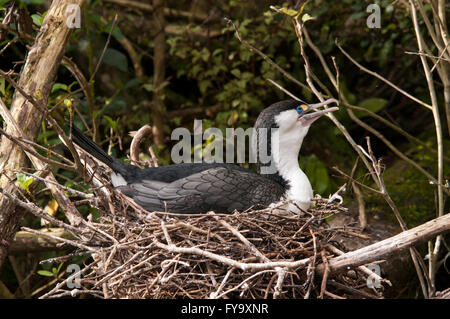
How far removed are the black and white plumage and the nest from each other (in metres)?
0.15

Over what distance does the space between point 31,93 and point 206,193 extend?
126 cm

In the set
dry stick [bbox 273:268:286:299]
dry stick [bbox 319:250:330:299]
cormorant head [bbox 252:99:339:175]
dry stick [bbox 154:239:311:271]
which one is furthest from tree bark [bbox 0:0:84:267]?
dry stick [bbox 319:250:330:299]

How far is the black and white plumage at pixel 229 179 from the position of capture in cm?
345

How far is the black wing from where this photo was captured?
3.43 meters

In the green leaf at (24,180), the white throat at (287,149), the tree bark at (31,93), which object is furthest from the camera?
the white throat at (287,149)

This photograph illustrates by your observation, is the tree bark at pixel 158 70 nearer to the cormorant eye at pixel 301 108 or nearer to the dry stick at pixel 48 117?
the cormorant eye at pixel 301 108

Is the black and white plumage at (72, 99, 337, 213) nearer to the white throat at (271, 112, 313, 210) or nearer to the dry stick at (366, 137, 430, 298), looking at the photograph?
the white throat at (271, 112, 313, 210)

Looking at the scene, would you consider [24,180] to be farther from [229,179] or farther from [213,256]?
[213,256]

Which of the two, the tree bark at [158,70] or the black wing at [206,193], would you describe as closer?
the black wing at [206,193]

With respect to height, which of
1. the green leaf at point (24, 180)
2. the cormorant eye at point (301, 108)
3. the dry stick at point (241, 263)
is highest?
the cormorant eye at point (301, 108)

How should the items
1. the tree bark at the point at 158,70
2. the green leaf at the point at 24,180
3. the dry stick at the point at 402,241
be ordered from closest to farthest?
the dry stick at the point at 402,241, the green leaf at the point at 24,180, the tree bark at the point at 158,70

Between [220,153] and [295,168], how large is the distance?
169cm

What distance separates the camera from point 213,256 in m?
2.68

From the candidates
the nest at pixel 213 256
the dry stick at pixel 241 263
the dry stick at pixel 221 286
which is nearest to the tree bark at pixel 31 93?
the nest at pixel 213 256
